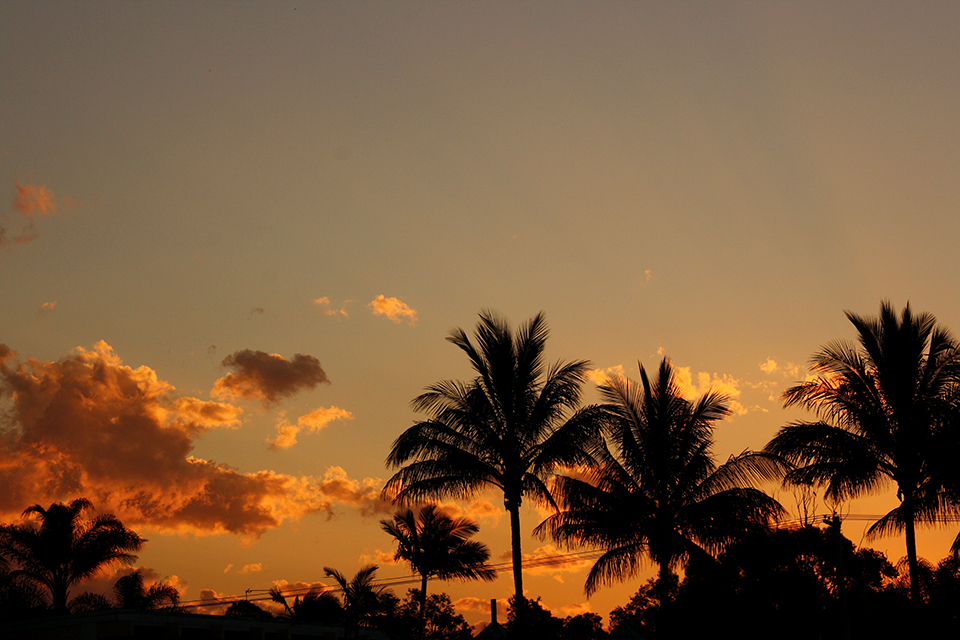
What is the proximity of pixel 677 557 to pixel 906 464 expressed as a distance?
294 inches

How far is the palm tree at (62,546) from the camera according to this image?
116 feet

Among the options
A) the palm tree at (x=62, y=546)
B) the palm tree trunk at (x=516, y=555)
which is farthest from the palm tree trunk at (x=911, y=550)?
the palm tree at (x=62, y=546)

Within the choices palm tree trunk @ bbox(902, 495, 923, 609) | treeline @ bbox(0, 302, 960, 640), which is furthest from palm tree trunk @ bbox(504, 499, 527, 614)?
palm tree trunk @ bbox(902, 495, 923, 609)

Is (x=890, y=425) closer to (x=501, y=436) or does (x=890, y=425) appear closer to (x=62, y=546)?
(x=501, y=436)

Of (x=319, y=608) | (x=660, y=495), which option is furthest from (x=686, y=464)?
(x=319, y=608)

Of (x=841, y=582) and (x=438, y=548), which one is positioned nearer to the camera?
(x=841, y=582)

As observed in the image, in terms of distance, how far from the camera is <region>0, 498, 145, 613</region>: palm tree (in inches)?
1393

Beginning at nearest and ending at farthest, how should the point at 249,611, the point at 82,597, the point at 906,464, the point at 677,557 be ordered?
1. the point at 906,464
2. the point at 677,557
3. the point at 82,597
4. the point at 249,611

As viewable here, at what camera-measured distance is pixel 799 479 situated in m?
27.6

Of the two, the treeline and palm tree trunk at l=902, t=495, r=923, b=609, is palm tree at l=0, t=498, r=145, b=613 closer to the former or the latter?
the treeline

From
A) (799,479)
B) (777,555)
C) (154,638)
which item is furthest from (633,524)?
(154,638)

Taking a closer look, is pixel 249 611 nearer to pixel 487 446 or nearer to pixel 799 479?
pixel 487 446

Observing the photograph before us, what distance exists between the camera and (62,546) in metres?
35.7

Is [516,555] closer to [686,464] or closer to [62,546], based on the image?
[686,464]
